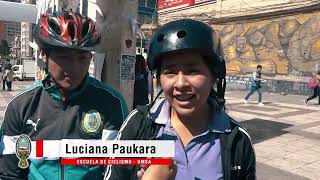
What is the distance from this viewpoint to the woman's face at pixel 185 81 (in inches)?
61.1

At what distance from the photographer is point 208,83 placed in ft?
5.33

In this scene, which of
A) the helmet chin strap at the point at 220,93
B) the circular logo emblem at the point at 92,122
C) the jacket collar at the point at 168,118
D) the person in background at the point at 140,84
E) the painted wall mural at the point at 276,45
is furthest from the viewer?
the painted wall mural at the point at 276,45

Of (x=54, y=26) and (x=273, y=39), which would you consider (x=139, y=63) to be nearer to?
(x=54, y=26)

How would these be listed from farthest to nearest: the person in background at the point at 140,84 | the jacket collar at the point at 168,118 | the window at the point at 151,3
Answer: the window at the point at 151,3 → the person in background at the point at 140,84 → the jacket collar at the point at 168,118

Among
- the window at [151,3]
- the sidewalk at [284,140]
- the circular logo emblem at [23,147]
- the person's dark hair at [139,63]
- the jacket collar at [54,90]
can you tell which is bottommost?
the sidewalk at [284,140]

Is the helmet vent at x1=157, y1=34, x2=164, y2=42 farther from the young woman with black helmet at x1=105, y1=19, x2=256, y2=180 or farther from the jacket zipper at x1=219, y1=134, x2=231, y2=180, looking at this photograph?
the jacket zipper at x1=219, y1=134, x2=231, y2=180

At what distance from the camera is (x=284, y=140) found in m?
8.18

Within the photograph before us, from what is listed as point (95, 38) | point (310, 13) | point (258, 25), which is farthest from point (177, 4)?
point (95, 38)

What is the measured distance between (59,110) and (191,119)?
78 centimetres

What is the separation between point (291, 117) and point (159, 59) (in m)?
11.1

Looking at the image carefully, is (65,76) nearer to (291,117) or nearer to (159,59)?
(159,59)

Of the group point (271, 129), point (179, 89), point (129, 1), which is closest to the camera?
point (179, 89)

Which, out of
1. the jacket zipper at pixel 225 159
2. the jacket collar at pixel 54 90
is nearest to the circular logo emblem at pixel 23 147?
the jacket collar at pixel 54 90

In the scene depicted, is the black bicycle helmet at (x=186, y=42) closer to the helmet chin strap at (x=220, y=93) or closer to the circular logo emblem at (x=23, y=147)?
the helmet chin strap at (x=220, y=93)
